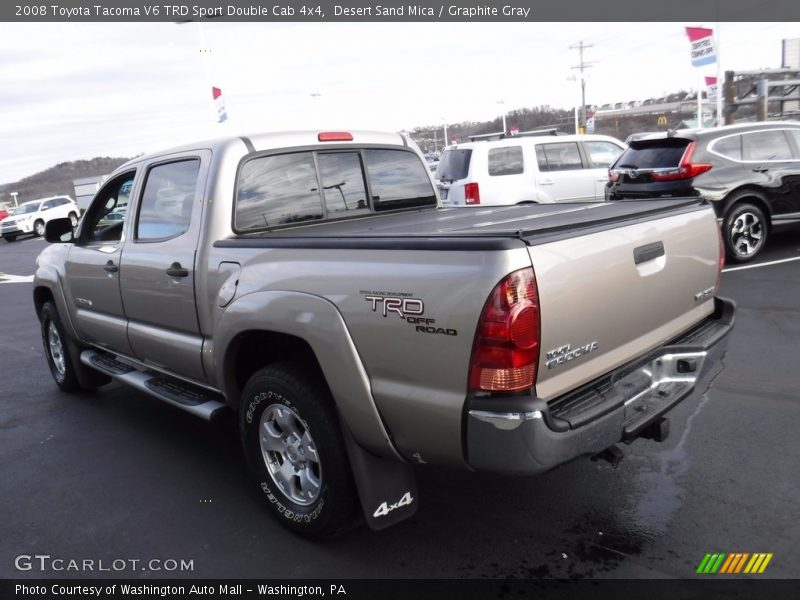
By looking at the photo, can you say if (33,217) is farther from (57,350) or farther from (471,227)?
(471,227)

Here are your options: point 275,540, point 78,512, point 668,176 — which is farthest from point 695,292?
point 668,176

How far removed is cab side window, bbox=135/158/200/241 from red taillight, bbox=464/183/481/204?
25.8ft

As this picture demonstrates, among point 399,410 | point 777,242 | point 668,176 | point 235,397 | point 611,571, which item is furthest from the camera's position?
point 777,242

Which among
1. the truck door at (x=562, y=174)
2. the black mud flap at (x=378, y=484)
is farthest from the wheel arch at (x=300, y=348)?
the truck door at (x=562, y=174)

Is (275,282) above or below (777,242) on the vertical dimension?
above

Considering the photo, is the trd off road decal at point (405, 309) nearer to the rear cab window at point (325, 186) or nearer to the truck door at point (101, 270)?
the rear cab window at point (325, 186)

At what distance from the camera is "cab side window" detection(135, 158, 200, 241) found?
397 centimetres

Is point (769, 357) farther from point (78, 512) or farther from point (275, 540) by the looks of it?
point (78, 512)

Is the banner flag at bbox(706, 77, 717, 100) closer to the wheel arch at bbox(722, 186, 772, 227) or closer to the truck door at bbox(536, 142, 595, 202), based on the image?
the truck door at bbox(536, 142, 595, 202)

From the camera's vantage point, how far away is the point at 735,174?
881cm

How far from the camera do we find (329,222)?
4.22 meters

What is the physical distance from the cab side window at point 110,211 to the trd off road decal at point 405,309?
9.08ft

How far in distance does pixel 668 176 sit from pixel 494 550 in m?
7.09

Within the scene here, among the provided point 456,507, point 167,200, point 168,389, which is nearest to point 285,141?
point 167,200
